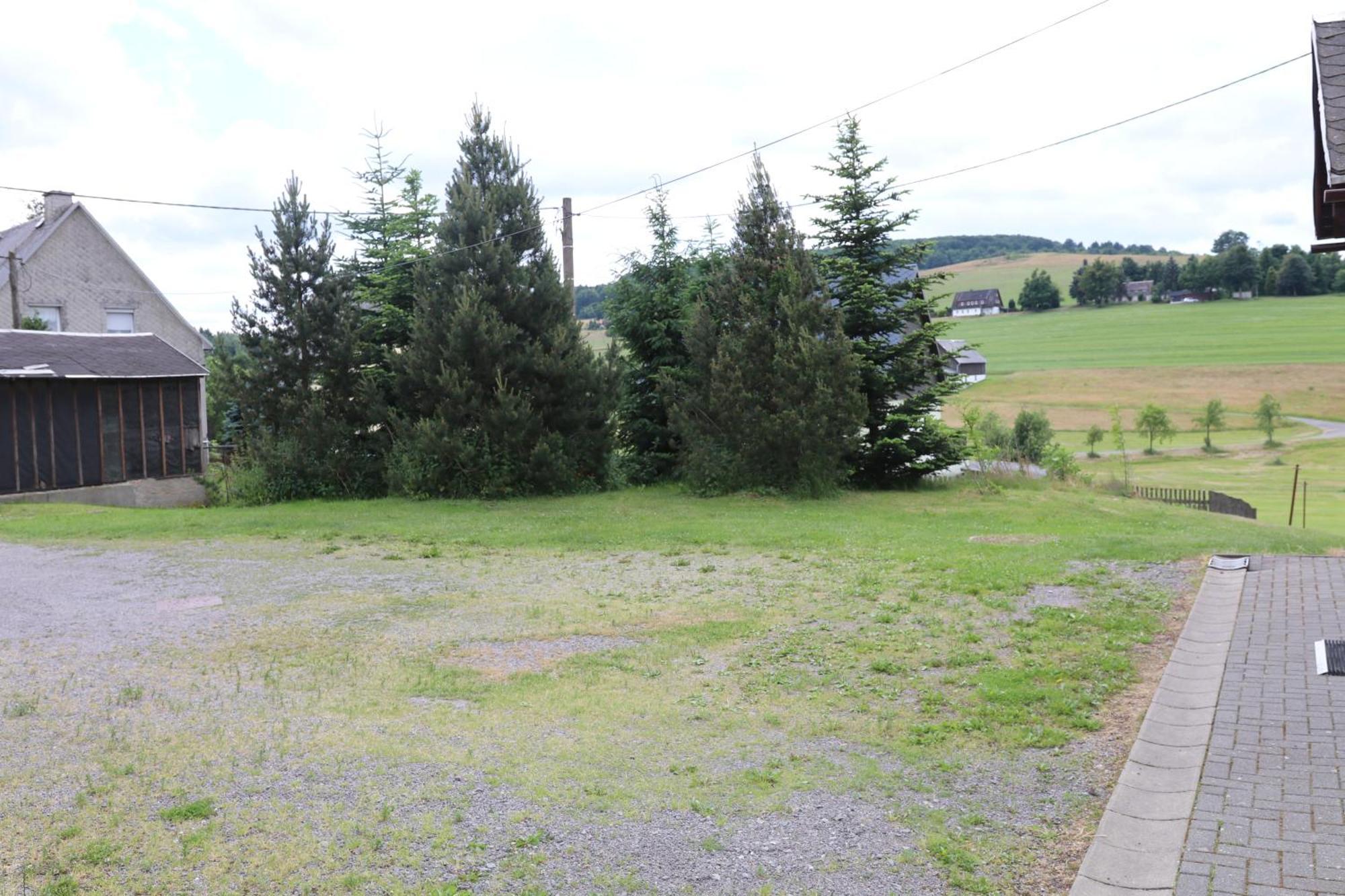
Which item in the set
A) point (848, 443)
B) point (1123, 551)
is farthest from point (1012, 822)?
point (848, 443)

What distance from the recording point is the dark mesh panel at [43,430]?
2192 centimetres

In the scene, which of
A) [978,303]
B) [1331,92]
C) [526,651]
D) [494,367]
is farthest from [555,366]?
[978,303]

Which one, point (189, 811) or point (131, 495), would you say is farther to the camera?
point (131, 495)

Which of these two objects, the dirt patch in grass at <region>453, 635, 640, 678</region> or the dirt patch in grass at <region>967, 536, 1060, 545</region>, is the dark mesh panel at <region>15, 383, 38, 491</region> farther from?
the dirt patch in grass at <region>967, 536, 1060, 545</region>

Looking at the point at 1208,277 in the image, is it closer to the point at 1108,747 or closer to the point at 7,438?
the point at 7,438

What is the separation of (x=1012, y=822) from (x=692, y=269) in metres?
19.8

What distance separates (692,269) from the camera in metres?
23.2

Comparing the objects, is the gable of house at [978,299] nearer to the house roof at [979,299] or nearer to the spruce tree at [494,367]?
the house roof at [979,299]

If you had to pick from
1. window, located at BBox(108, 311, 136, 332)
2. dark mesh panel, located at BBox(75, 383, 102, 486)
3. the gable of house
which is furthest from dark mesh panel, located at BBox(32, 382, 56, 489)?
the gable of house

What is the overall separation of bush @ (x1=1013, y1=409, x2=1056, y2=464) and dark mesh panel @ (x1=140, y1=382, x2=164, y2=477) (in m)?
32.9

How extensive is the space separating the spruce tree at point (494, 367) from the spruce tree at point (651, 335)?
8.51 ft

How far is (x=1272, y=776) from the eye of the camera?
4688mm

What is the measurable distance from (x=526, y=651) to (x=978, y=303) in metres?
124

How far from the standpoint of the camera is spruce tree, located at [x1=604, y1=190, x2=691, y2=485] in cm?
2278
